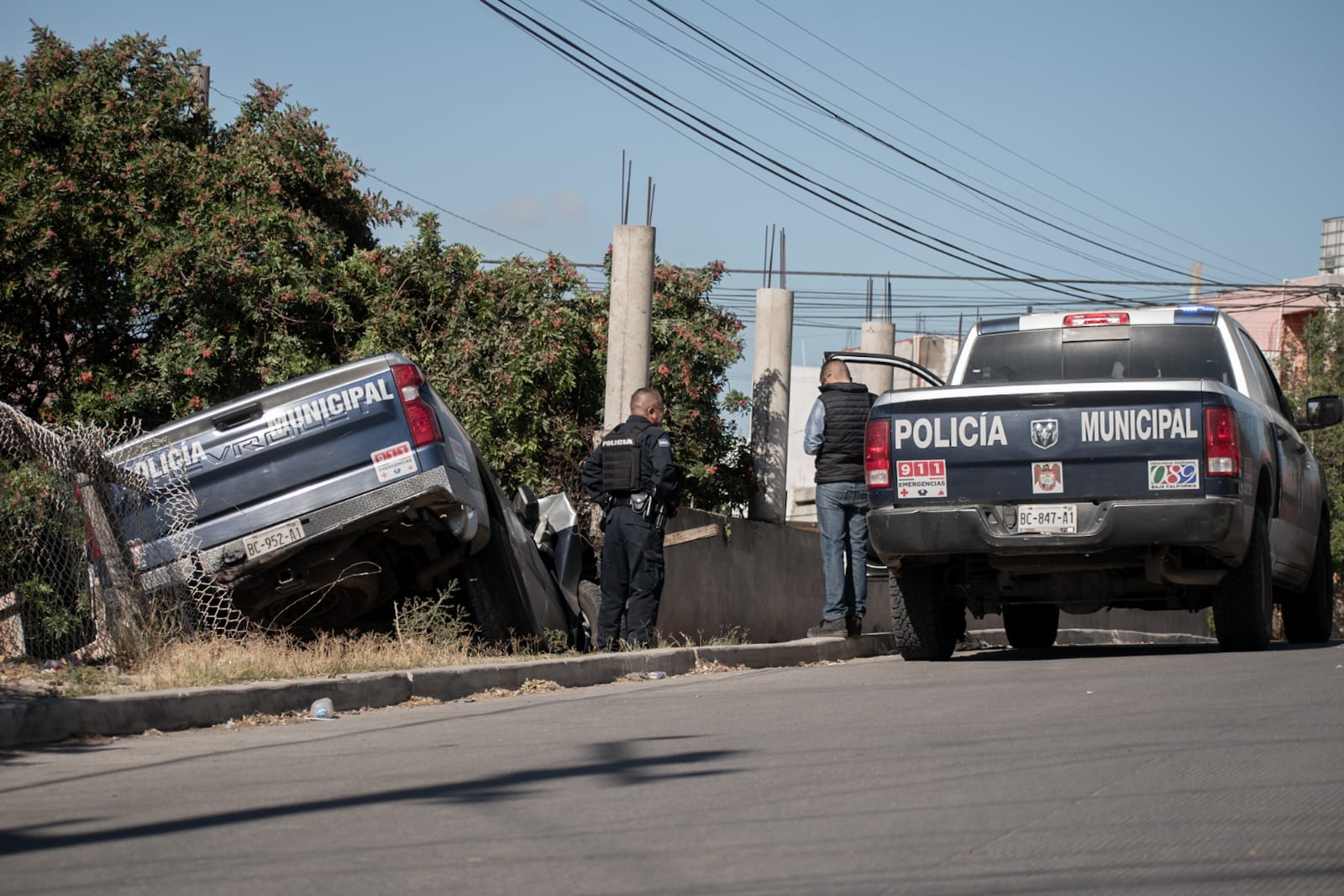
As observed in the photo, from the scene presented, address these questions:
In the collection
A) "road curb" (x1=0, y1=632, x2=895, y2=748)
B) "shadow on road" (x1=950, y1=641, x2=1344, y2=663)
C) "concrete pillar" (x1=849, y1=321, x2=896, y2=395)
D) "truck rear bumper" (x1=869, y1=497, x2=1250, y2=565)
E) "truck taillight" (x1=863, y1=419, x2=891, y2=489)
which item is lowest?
"road curb" (x1=0, y1=632, x2=895, y2=748)

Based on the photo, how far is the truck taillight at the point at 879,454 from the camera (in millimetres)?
8828

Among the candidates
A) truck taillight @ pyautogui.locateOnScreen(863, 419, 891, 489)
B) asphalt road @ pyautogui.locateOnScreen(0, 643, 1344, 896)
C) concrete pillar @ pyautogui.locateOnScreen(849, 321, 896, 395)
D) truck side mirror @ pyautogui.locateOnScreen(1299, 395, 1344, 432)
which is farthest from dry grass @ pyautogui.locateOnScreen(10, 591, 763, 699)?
concrete pillar @ pyautogui.locateOnScreen(849, 321, 896, 395)

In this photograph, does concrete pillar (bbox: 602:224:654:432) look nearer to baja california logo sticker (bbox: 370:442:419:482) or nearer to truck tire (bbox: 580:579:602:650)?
truck tire (bbox: 580:579:602:650)

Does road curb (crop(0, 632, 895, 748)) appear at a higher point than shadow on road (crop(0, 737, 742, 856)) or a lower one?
higher

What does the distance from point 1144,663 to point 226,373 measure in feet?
28.2

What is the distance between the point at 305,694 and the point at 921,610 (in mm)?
3961

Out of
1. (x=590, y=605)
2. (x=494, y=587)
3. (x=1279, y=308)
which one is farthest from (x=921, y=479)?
(x=1279, y=308)

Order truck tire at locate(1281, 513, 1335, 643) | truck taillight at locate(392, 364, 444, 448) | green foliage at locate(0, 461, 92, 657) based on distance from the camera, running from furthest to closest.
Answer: truck tire at locate(1281, 513, 1335, 643) → truck taillight at locate(392, 364, 444, 448) → green foliage at locate(0, 461, 92, 657)

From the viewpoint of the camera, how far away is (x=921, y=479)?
8742mm

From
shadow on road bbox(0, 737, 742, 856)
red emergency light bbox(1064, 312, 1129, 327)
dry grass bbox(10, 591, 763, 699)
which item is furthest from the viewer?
red emergency light bbox(1064, 312, 1129, 327)

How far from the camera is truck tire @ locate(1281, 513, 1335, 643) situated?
37.1 ft

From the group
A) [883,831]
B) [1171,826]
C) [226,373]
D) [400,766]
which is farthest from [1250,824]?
[226,373]

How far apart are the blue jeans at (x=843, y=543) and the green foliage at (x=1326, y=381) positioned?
28.0 meters

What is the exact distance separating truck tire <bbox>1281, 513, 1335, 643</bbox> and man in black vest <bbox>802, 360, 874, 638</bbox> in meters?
3.22
